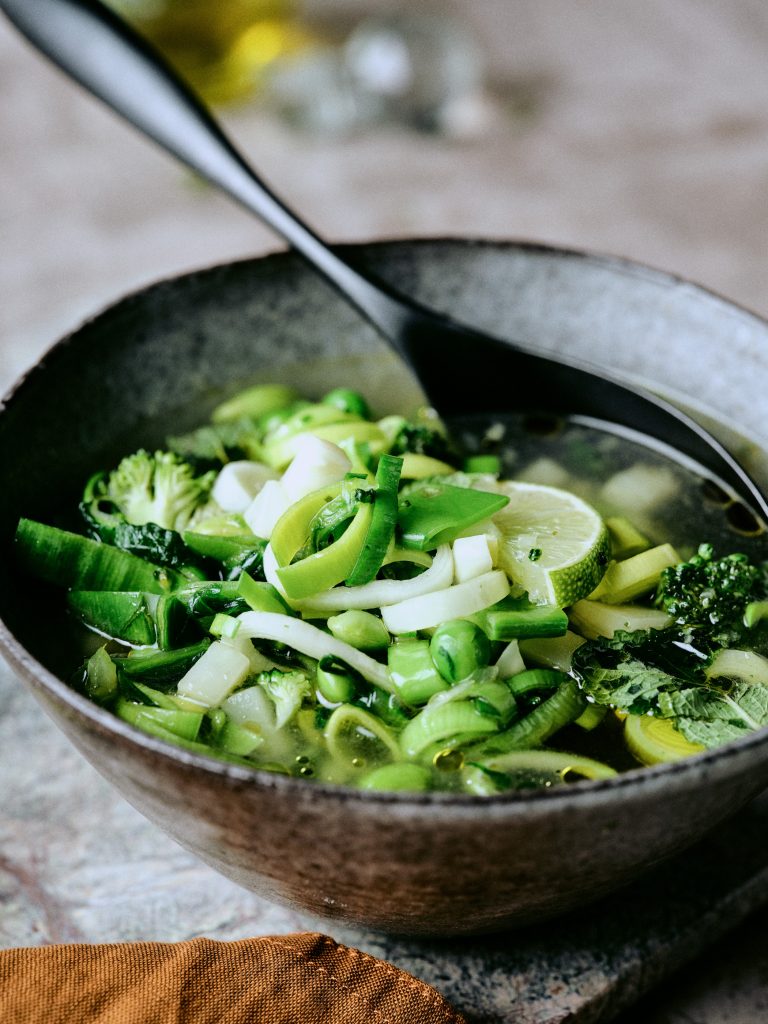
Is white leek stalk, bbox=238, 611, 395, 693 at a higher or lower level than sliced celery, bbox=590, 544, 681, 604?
lower

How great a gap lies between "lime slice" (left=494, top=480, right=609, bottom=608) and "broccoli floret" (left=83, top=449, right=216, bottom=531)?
58 cm

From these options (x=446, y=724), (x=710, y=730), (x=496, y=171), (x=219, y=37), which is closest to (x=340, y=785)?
(x=446, y=724)

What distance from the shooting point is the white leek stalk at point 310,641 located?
5.49ft

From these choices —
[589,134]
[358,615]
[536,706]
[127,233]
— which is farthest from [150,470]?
[589,134]

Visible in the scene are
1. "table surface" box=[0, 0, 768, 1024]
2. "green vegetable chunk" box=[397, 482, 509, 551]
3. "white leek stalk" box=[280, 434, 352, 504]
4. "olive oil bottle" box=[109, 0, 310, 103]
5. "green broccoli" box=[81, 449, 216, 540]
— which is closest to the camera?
"green vegetable chunk" box=[397, 482, 509, 551]

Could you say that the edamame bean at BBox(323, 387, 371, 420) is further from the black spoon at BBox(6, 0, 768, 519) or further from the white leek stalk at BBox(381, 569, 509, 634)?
the white leek stalk at BBox(381, 569, 509, 634)

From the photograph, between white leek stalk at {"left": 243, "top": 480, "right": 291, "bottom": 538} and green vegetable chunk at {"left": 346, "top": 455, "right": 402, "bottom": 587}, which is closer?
green vegetable chunk at {"left": 346, "top": 455, "right": 402, "bottom": 587}

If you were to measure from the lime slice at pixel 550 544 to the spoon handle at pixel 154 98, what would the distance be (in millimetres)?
557

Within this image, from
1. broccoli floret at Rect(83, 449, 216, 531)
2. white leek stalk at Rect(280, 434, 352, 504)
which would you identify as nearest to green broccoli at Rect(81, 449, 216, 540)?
broccoli floret at Rect(83, 449, 216, 531)

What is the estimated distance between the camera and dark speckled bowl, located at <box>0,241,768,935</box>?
1242 millimetres

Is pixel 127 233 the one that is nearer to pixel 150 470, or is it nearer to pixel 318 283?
pixel 318 283

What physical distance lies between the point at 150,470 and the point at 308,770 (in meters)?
0.73

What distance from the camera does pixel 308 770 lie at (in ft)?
5.37

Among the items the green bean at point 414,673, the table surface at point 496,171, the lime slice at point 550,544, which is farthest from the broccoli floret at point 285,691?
the table surface at point 496,171
